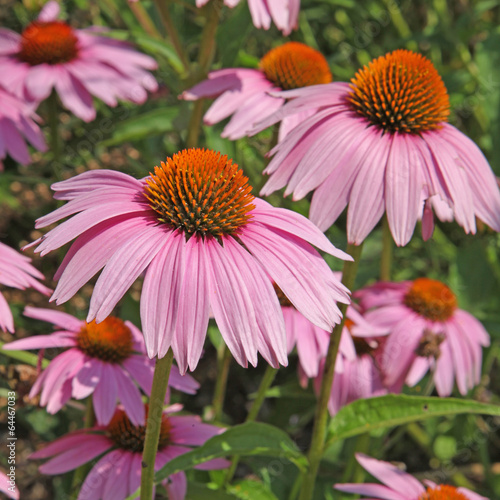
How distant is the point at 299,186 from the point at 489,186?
38 cm

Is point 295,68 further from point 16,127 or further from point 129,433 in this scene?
point 129,433

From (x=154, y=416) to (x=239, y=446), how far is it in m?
0.24

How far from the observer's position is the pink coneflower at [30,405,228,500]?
1.28 metres

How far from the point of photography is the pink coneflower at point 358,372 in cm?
164

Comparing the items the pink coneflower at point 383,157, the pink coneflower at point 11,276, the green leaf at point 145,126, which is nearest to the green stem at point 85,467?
the pink coneflower at point 11,276

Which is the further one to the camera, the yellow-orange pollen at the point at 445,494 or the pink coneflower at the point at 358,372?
the pink coneflower at the point at 358,372

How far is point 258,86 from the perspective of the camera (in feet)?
5.75

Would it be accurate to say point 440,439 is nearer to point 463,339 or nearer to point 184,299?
point 463,339

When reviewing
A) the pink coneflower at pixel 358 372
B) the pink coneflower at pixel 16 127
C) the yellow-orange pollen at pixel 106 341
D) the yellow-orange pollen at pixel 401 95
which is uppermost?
the yellow-orange pollen at pixel 401 95

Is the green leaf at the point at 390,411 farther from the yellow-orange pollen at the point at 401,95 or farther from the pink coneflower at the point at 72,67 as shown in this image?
the pink coneflower at the point at 72,67

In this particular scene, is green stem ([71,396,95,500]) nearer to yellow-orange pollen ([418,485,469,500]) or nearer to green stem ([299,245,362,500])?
green stem ([299,245,362,500])

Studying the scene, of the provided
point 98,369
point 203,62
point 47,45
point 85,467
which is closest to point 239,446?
point 98,369

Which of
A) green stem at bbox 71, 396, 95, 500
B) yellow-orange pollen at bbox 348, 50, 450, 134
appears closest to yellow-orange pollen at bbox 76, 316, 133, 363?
green stem at bbox 71, 396, 95, 500

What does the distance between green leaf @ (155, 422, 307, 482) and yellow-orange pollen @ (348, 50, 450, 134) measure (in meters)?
0.61
